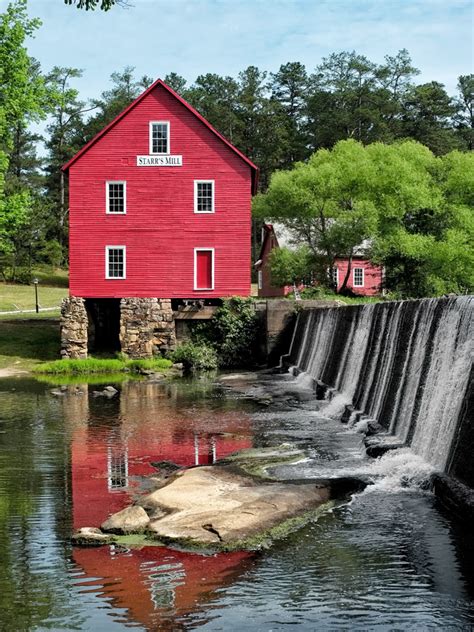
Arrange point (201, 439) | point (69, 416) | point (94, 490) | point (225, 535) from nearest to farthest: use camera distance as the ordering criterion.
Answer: point (225, 535) < point (94, 490) < point (201, 439) < point (69, 416)

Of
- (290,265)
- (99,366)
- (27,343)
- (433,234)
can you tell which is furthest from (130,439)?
(433,234)

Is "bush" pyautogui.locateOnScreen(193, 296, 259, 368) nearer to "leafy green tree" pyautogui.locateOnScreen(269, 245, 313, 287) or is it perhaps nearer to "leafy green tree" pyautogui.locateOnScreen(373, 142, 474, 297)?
"leafy green tree" pyautogui.locateOnScreen(269, 245, 313, 287)

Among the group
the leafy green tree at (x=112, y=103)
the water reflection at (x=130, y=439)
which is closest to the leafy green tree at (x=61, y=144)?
the leafy green tree at (x=112, y=103)

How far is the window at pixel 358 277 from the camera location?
52.6 metres

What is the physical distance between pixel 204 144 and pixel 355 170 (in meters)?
9.48

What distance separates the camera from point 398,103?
82.8 m

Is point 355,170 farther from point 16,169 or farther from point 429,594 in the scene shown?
point 16,169

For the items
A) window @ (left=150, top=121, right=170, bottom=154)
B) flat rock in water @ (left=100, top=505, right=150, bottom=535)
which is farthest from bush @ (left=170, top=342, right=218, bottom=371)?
flat rock in water @ (left=100, top=505, right=150, bottom=535)

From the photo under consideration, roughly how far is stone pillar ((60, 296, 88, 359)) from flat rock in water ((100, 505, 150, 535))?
26.1 metres

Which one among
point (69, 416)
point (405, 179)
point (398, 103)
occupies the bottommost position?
point (69, 416)

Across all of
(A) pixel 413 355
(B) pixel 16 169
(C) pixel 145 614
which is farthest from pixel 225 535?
(B) pixel 16 169

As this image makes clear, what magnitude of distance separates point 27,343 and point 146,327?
647 cm

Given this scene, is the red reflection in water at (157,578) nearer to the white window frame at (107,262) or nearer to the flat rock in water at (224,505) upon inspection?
the flat rock in water at (224,505)

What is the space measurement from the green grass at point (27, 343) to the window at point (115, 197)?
23.8 feet
